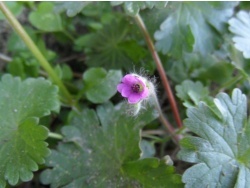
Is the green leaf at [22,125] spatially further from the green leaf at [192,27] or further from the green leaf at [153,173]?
the green leaf at [192,27]

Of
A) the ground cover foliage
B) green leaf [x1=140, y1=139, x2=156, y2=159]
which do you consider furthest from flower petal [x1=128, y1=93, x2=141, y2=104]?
green leaf [x1=140, y1=139, x2=156, y2=159]

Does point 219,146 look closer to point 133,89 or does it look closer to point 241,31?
point 133,89

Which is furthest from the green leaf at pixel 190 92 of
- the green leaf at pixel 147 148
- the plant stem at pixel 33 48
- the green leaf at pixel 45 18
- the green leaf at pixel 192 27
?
the green leaf at pixel 45 18

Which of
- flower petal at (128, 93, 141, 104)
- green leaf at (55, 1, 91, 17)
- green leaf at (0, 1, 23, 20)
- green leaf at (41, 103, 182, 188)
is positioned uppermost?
green leaf at (0, 1, 23, 20)

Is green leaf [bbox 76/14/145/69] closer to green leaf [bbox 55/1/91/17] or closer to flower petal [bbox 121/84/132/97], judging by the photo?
green leaf [bbox 55/1/91/17]

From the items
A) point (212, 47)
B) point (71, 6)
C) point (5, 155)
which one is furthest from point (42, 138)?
point (212, 47)

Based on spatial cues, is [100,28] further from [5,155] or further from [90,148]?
[5,155]

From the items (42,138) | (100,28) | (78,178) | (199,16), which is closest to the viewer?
(42,138)
